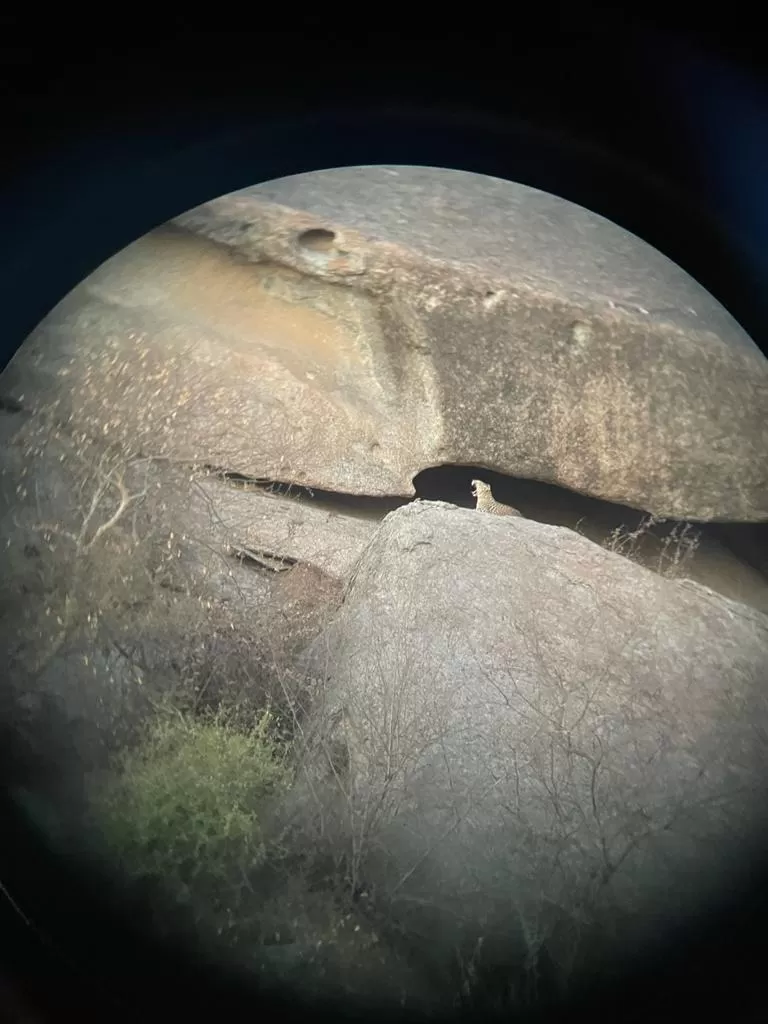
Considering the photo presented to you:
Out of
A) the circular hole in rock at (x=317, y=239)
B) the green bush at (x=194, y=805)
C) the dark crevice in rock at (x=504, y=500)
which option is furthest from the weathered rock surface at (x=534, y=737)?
the circular hole in rock at (x=317, y=239)

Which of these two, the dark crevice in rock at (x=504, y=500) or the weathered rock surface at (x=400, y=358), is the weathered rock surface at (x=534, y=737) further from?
the weathered rock surface at (x=400, y=358)

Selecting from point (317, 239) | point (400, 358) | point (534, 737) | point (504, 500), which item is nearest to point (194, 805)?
point (534, 737)

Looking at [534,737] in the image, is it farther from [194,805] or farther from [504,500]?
[194,805]

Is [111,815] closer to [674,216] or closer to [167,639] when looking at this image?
[167,639]

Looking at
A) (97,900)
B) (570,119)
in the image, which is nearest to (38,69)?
(570,119)

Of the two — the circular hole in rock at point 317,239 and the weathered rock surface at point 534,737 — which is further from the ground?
the circular hole in rock at point 317,239

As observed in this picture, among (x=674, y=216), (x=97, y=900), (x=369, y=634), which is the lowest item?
(x=97, y=900)
